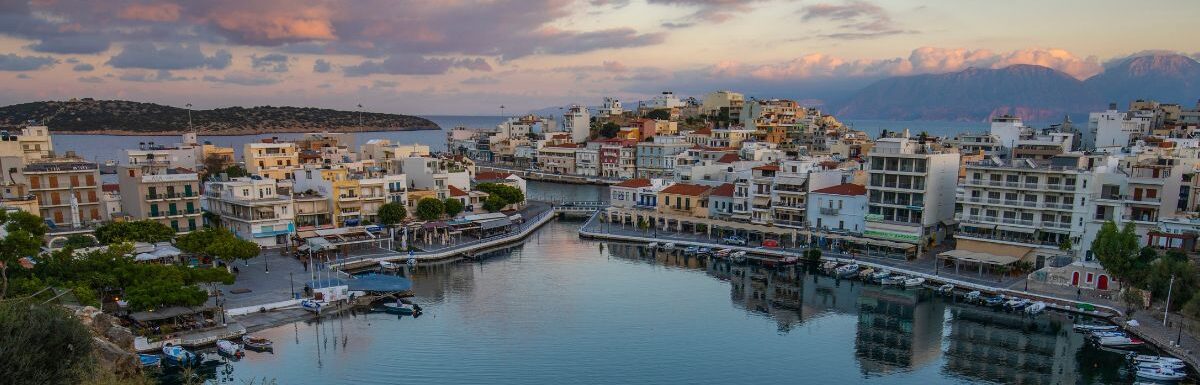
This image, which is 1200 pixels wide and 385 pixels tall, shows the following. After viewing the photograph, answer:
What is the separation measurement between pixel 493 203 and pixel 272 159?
2216 cm

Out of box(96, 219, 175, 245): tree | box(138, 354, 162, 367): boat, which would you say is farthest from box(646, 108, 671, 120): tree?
box(138, 354, 162, 367): boat

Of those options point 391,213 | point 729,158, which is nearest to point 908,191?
point 729,158

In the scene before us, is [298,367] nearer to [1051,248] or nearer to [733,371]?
[733,371]

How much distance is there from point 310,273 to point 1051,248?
45159 millimetres

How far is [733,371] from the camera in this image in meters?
30.5

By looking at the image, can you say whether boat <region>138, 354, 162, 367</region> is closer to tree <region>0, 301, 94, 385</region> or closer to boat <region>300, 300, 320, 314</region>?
boat <region>300, 300, 320, 314</region>

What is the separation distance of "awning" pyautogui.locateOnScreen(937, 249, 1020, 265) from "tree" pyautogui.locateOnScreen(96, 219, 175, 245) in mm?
48328

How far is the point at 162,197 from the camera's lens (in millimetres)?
47094

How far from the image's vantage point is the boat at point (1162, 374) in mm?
28594

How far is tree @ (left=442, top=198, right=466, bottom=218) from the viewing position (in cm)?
5900

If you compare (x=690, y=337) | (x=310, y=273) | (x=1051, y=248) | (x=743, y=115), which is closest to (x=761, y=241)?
(x=1051, y=248)

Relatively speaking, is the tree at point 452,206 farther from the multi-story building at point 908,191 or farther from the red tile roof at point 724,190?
the multi-story building at point 908,191

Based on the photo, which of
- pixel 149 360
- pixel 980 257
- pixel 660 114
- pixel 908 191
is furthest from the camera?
pixel 660 114

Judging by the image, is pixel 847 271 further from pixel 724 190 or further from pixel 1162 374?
pixel 1162 374
